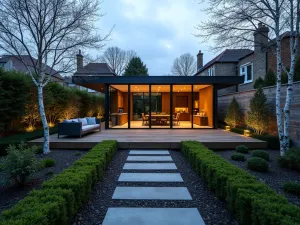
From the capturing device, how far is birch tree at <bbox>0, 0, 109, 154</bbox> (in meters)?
5.68

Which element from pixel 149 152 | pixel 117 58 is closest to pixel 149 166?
pixel 149 152

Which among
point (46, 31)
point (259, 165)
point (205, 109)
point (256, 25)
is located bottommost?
point (259, 165)

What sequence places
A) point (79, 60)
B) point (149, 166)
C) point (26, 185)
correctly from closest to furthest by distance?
point (26, 185), point (149, 166), point (79, 60)

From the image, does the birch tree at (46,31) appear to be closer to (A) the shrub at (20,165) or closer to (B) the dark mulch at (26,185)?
(B) the dark mulch at (26,185)

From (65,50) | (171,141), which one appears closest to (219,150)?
(171,141)

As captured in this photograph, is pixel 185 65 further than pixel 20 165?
Yes

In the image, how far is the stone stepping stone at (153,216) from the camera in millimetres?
2609

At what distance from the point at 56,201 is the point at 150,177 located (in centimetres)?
235

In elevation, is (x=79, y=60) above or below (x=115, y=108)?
above

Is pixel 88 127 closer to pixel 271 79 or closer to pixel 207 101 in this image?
pixel 207 101

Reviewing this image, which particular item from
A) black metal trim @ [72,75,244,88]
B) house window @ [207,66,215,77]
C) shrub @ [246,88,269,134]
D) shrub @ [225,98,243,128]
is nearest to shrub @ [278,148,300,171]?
shrub @ [246,88,269,134]

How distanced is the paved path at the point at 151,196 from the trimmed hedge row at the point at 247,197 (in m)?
0.51

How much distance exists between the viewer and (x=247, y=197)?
94.9 inches

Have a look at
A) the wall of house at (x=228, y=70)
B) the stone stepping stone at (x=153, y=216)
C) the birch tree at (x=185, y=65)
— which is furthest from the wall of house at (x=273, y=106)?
the birch tree at (x=185, y=65)
